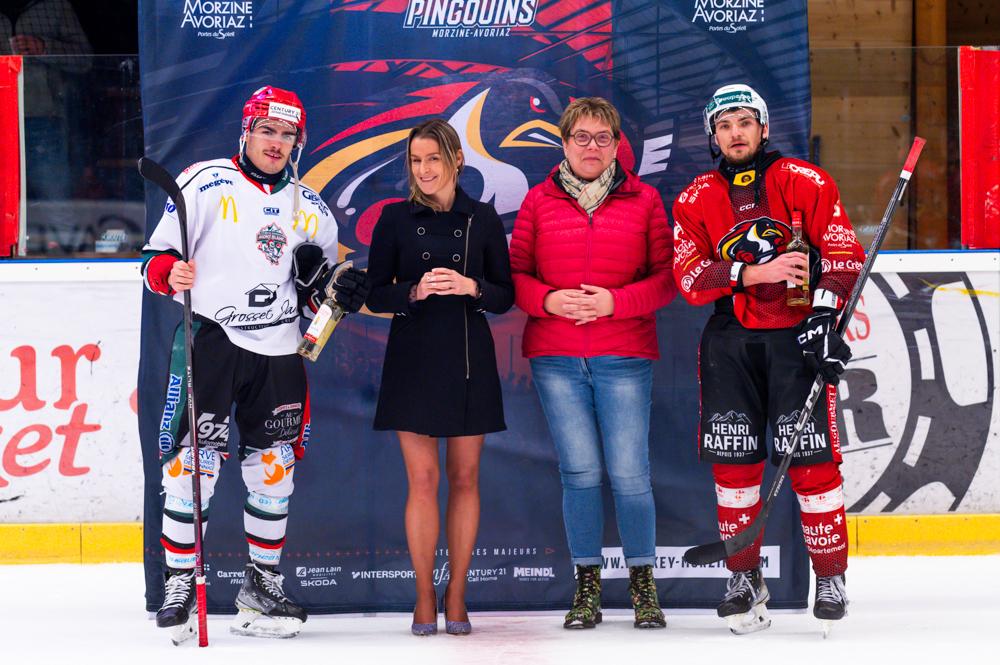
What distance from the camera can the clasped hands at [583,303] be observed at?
11.1 ft

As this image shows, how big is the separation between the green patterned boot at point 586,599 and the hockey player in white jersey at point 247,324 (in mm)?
808

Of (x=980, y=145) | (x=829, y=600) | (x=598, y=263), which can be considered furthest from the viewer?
Answer: (x=980, y=145)

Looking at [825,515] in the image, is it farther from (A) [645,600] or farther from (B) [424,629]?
(B) [424,629]

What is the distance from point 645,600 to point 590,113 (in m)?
1.44

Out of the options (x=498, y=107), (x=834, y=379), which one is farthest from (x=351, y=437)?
(x=834, y=379)

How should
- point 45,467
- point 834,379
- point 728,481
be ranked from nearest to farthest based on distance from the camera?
point 834,379 → point 728,481 → point 45,467

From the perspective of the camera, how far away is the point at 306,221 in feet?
11.4

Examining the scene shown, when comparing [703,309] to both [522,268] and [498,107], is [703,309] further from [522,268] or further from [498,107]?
[498,107]

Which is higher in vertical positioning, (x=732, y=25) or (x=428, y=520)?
(x=732, y=25)

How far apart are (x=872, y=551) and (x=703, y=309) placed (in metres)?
1.58

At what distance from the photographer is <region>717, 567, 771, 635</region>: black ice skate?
3396mm

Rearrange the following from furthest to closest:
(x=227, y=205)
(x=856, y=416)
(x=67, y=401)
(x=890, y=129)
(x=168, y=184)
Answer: (x=890, y=129) → (x=856, y=416) → (x=67, y=401) → (x=227, y=205) → (x=168, y=184)

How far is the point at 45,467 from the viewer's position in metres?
4.72

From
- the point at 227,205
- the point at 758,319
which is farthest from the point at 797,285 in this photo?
the point at 227,205
